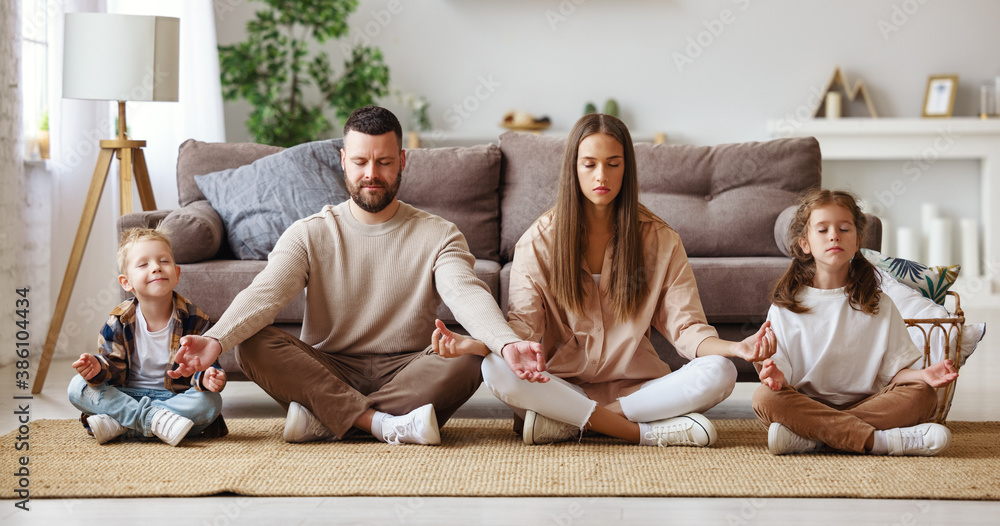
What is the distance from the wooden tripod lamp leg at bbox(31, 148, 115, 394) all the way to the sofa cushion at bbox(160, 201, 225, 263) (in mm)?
344

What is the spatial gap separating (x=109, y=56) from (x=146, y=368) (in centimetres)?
116

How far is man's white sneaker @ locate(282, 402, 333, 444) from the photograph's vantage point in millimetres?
1834

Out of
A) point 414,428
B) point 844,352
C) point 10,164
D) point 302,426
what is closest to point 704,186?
point 844,352

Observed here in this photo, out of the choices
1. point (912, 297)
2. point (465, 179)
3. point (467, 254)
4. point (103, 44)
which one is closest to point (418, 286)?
point (467, 254)

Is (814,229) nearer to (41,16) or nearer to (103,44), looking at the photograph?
(103,44)

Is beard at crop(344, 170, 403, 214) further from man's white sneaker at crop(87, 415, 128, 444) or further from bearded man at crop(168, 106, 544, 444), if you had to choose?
man's white sneaker at crop(87, 415, 128, 444)

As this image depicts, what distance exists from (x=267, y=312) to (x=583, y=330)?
68 centimetres

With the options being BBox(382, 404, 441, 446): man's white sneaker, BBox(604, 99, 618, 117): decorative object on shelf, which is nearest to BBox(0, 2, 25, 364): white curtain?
BBox(382, 404, 441, 446): man's white sneaker

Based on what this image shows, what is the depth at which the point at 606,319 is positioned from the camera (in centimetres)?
193

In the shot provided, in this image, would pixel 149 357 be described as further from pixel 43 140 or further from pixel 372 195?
pixel 43 140

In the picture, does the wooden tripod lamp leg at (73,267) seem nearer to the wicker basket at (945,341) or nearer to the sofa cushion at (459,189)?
the sofa cushion at (459,189)

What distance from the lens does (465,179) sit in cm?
274

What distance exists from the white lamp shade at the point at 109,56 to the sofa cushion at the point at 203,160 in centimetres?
25

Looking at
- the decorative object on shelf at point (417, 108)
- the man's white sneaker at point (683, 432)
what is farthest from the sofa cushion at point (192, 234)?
the decorative object on shelf at point (417, 108)
